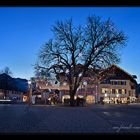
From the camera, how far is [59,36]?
51.7 meters

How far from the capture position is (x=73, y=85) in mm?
53719

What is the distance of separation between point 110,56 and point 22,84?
100.0 metres

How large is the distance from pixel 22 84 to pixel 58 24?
95702 millimetres

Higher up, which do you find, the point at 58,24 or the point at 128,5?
the point at 58,24

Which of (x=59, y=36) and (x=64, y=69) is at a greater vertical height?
(x=59, y=36)
